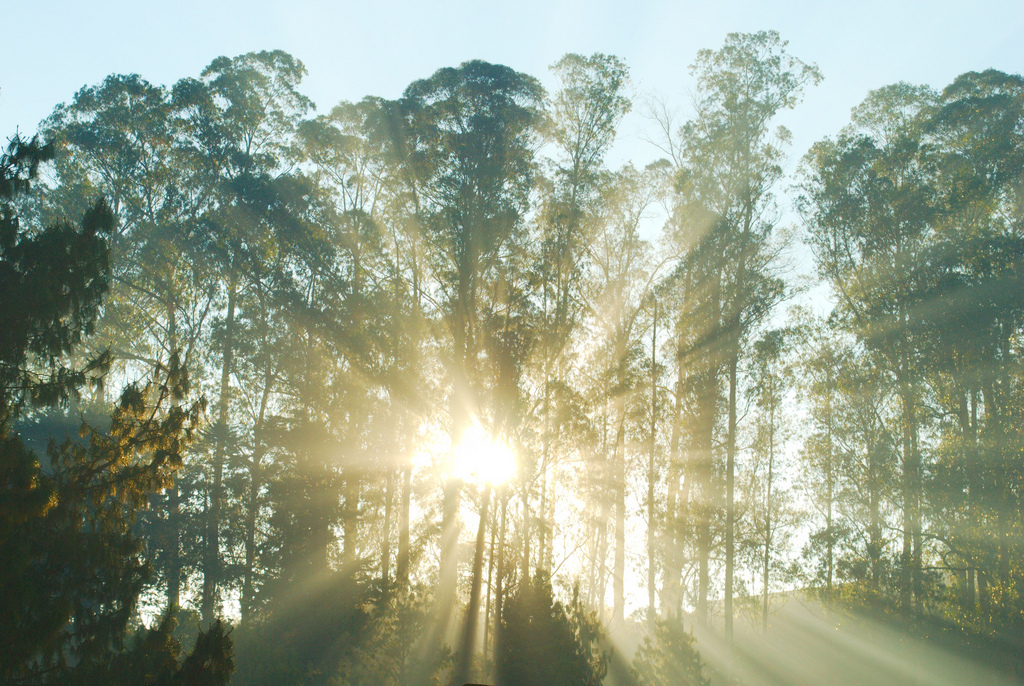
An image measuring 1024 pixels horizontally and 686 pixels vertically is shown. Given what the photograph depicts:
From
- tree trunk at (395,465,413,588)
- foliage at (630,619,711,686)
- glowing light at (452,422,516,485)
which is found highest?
glowing light at (452,422,516,485)

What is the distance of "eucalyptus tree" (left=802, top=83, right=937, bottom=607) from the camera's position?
59.1ft

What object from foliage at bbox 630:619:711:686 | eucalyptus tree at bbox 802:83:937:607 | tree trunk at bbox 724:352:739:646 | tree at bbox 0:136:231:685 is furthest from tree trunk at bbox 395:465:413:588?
eucalyptus tree at bbox 802:83:937:607

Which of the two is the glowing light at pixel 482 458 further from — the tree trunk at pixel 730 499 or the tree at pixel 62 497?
the tree at pixel 62 497

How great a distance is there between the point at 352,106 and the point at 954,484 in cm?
2015

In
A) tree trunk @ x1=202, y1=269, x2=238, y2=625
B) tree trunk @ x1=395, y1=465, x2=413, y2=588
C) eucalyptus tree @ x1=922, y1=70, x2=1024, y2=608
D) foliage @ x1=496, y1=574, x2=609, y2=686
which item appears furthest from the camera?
tree trunk @ x1=202, y1=269, x2=238, y2=625

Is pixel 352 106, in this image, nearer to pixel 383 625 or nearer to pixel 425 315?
pixel 425 315

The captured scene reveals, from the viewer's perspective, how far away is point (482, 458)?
17.2 m

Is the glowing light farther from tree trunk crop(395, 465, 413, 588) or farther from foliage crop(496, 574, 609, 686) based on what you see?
foliage crop(496, 574, 609, 686)

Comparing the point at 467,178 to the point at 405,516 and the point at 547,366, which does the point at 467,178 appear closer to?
the point at 547,366

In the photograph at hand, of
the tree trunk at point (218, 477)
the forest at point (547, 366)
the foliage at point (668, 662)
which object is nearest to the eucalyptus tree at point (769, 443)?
the forest at point (547, 366)

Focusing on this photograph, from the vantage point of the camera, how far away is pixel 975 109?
19.1 meters

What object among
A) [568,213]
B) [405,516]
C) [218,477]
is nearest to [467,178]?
[568,213]

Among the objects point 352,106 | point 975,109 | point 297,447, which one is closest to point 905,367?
point 975,109

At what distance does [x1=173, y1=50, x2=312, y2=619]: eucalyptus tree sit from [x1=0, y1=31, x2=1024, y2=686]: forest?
4.1 inches
